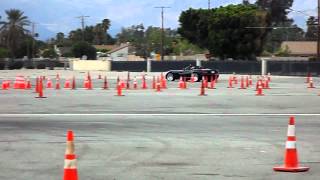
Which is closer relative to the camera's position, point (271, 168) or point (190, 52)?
point (271, 168)

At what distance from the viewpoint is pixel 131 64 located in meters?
85.9

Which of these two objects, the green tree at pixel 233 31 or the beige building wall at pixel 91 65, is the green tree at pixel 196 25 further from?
the beige building wall at pixel 91 65

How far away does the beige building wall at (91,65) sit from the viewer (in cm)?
8925

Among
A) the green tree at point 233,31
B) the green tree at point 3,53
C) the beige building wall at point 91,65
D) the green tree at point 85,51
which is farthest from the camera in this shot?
the green tree at point 85,51

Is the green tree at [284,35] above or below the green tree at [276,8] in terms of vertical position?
below

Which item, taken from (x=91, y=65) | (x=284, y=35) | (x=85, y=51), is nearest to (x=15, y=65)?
(x=91, y=65)

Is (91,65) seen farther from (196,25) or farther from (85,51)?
(85,51)

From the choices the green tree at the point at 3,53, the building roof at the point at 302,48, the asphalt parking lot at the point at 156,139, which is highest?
the building roof at the point at 302,48

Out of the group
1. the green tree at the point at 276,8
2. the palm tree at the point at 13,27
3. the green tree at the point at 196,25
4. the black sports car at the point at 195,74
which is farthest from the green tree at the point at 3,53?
the black sports car at the point at 195,74

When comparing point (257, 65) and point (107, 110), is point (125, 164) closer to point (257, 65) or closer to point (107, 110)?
point (107, 110)

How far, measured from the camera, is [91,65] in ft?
303

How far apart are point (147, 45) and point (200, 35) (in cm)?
6464

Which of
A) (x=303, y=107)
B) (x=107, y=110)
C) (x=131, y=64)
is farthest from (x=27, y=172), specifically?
(x=131, y=64)

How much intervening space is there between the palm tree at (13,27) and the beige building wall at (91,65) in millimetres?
44341
